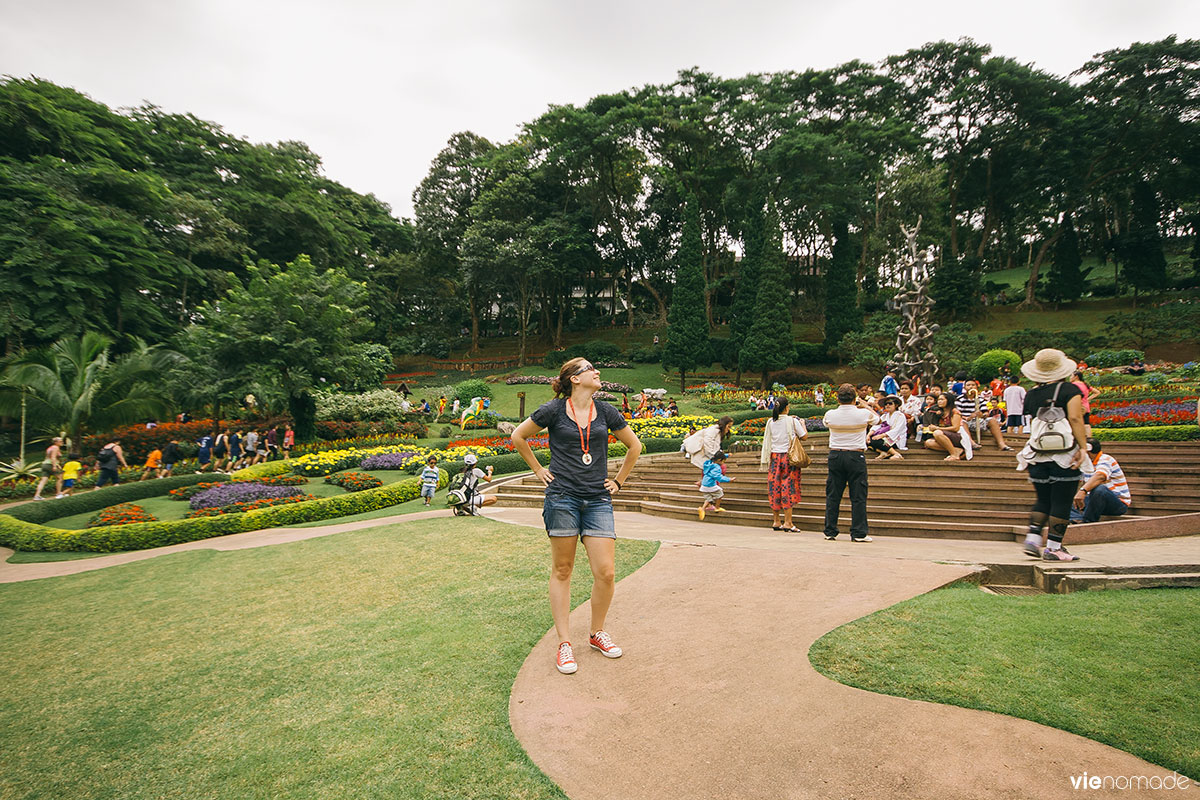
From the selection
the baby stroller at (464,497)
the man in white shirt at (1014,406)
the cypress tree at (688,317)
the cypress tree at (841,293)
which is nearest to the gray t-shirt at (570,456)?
the baby stroller at (464,497)

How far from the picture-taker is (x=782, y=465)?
7.73 m

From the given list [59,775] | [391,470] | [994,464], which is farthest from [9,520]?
[994,464]

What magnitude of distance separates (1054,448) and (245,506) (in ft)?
47.8

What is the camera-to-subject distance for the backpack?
488 centimetres

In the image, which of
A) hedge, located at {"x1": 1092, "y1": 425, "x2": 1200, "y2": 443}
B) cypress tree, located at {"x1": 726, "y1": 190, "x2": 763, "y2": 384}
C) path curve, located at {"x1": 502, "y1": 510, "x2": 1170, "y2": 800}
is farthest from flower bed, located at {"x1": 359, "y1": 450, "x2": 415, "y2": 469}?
cypress tree, located at {"x1": 726, "y1": 190, "x2": 763, "y2": 384}

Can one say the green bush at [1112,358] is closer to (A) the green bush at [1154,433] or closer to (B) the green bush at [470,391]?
(A) the green bush at [1154,433]

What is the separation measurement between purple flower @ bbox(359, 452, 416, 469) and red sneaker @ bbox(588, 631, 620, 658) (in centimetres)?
1465

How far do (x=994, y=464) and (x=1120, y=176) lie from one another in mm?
41018

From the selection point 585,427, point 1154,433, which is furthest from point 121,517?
point 1154,433

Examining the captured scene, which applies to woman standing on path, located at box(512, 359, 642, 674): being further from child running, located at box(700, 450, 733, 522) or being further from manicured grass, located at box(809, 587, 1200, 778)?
child running, located at box(700, 450, 733, 522)

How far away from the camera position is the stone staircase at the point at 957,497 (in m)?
6.86

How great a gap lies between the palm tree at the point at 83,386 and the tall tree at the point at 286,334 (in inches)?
151

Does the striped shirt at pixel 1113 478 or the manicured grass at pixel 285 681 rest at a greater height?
the striped shirt at pixel 1113 478

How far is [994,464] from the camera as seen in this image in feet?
29.9
